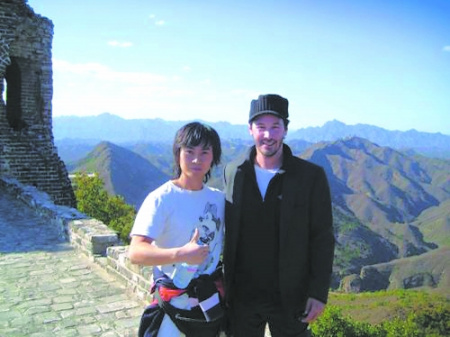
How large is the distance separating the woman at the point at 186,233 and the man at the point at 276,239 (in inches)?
6.3

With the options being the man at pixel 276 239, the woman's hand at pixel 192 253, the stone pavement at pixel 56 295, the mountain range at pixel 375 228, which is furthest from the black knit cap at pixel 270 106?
the mountain range at pixel 375 228

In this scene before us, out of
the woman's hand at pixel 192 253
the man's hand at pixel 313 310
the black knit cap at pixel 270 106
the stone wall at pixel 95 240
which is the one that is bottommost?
the stone wall at pixel 95 240

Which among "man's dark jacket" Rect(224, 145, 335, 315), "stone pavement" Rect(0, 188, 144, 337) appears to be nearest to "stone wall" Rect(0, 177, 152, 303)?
"stone pavement" Rect(0, 188, 144, 337)

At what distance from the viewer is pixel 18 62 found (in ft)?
42.5

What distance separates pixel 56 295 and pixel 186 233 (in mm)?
3417

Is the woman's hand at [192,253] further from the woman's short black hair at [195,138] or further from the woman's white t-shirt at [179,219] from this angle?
the woman's short black hair at [195,138]

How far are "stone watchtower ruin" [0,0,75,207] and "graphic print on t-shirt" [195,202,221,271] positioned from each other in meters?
10.9

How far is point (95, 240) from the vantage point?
6.83 m

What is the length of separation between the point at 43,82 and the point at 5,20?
6.34ft

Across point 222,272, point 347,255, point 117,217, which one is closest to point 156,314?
point 222,272

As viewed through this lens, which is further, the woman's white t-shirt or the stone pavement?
the stone pavement

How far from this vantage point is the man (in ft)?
9.17

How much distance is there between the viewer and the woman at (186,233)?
2607 mm

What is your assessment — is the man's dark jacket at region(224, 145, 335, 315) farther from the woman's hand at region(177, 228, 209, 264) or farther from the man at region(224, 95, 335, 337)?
the woman's hand at region(177, 228, 209, 264)
